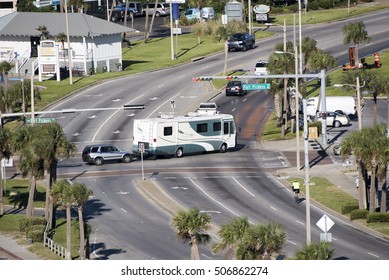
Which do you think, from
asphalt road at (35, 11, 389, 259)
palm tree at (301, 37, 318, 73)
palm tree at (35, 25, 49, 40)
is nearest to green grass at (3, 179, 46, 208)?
asphalt road at (35, 11, 389, 259)

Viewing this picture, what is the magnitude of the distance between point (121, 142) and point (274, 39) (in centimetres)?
5416

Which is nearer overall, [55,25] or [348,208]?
[348,208]

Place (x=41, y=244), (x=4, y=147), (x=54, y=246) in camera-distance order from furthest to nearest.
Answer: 1. (x=4, y=147)
2. (x=41, y=244)
3. (x=54, y=246)

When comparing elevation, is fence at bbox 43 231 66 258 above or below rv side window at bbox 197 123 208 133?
below

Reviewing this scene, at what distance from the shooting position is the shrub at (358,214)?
70062 millimetres

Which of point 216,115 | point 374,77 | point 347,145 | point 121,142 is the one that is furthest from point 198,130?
point 347,145

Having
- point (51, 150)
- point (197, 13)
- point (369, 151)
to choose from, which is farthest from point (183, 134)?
point (197, 13)

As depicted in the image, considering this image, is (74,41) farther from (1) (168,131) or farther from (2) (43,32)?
(1) (168,131)

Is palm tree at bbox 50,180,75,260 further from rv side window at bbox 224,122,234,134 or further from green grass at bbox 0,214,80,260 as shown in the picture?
rv side window at bbox 224,122,234,134

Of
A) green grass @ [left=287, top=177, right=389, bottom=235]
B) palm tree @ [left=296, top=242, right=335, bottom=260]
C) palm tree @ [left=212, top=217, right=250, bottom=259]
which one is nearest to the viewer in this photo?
palm tree @ [left=296, top=242, right=335, bottom=260]

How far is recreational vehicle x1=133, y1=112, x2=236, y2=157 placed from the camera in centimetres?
9044

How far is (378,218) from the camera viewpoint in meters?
68.9

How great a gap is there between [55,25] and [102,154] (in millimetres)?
49907

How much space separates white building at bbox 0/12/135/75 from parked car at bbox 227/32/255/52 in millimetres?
13804
